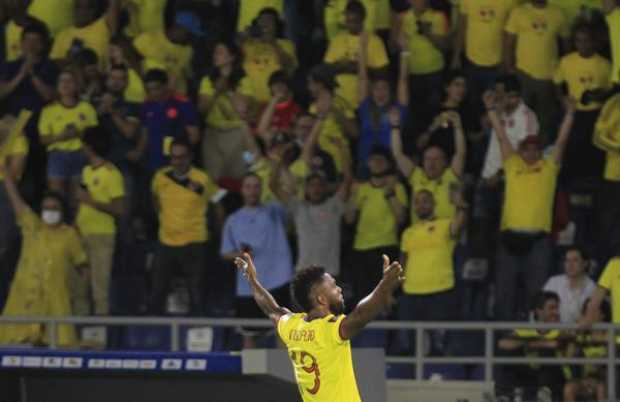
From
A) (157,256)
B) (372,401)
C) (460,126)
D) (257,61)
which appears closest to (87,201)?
(157,256)

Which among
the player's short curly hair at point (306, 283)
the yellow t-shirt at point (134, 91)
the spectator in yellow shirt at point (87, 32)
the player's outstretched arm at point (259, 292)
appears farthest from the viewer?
the spectator in yellow shirt at point (87, 32)

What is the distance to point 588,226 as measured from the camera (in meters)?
19.6

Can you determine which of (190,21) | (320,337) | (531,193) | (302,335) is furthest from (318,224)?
(320,337)

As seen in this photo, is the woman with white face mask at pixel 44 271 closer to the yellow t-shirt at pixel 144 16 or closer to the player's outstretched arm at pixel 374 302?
the yellow t-shirt at pixel 144 16

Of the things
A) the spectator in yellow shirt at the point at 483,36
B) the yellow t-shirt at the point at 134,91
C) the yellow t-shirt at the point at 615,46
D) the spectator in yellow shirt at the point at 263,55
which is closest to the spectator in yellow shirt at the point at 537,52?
the spectator in yellow shirt at the point at 483,36

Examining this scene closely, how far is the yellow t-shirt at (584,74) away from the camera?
19.4m

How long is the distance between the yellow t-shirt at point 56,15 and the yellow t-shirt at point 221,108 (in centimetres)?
185

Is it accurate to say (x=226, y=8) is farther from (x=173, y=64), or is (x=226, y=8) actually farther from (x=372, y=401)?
(x=372, y=401)

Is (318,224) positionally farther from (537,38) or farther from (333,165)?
(537,38)

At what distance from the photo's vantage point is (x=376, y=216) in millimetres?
19016

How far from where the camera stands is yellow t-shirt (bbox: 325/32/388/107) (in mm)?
20078

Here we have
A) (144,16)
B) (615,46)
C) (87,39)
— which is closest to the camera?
(615,46)

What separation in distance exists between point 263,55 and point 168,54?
3.39 ft

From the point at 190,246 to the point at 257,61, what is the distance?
2132 millimetres
